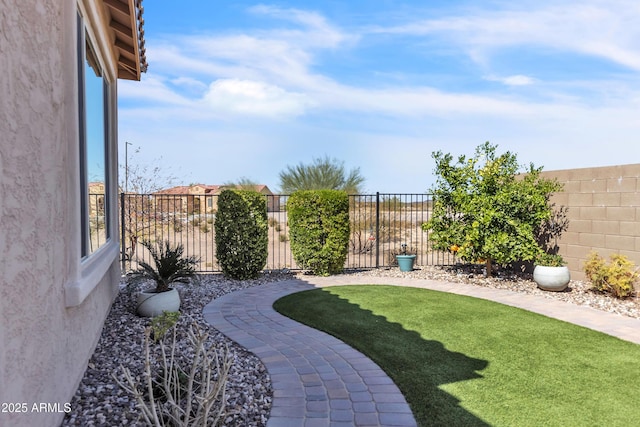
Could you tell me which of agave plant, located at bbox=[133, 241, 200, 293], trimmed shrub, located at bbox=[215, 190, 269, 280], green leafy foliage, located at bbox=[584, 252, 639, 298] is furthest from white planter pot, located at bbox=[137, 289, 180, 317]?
green leafy foliage, located at bbox=[584, 252, 639, 298]

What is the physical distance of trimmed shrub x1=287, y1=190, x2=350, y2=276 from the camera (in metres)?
9.08

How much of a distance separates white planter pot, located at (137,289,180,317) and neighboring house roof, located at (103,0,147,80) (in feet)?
11.3

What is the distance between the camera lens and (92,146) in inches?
174

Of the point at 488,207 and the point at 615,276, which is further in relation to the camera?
the point at 488,207

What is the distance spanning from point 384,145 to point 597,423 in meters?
14.9

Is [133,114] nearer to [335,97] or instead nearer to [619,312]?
[335,97]

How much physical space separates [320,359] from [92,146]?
344 centimetres

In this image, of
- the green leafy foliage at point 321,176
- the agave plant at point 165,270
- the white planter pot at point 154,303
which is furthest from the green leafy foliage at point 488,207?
the green leafy foliage at point 321,176


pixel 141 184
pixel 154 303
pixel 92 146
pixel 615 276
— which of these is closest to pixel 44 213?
pixel 92 146

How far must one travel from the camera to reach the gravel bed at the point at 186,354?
277 centimetres

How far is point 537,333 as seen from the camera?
4984 millimetres

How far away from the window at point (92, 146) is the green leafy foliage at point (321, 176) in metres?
16.5

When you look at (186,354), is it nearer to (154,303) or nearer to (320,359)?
(320,359)

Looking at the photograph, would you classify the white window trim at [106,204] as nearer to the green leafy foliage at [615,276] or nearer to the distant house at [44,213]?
the distant house at [44,213]
